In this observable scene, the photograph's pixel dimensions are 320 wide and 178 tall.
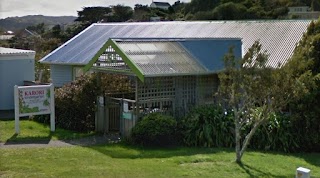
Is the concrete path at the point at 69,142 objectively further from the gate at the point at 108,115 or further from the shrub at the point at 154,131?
A: the shrub at the point at 154,131

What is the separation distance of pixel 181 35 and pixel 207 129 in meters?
9.99

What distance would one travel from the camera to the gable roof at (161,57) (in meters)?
15.2

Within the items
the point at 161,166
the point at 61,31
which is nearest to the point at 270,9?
the point at 61,31

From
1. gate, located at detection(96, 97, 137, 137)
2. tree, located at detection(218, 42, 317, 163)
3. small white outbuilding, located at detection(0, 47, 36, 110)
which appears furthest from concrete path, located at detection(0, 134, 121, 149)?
small white outbuilding, located at detection(0, 47, 36, 110)

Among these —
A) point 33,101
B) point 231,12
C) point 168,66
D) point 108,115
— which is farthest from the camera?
point 231,12

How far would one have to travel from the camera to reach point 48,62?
24656 mm

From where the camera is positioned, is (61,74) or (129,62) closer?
(129,62)

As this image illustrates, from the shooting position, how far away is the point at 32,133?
1609 cm

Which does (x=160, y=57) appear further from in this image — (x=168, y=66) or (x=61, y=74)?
(x=61, y=74)

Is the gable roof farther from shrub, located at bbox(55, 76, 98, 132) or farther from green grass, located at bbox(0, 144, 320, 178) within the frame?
green grass, located at bbox(0, 144, 320, 178)

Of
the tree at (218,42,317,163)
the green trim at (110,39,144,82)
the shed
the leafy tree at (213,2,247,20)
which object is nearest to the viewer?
the tree at (218,42,317,163)

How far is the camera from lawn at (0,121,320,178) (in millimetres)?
10750

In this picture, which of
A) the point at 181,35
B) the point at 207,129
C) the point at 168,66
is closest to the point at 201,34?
the point at 181,35

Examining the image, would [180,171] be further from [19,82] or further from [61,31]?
[61,31]
